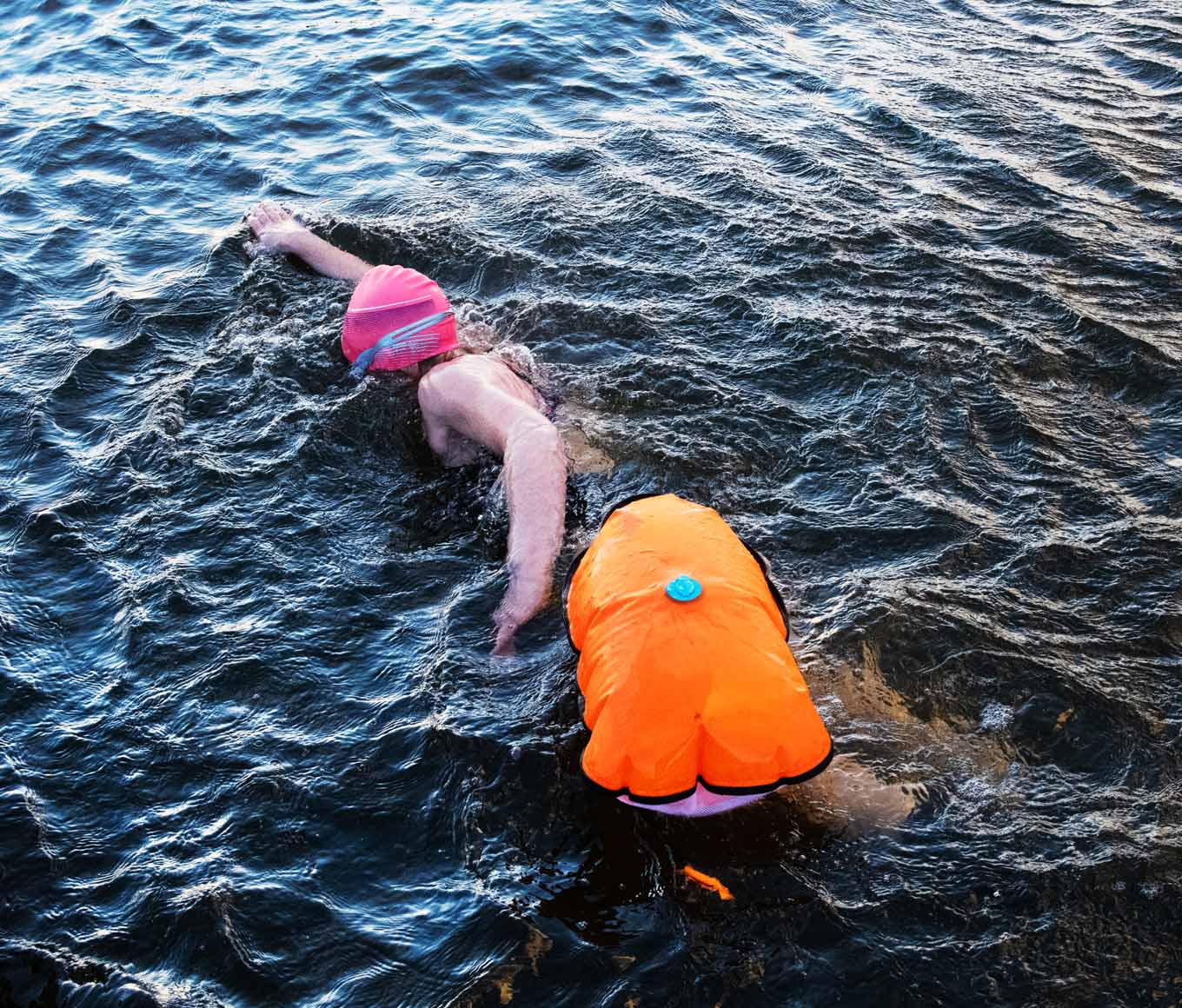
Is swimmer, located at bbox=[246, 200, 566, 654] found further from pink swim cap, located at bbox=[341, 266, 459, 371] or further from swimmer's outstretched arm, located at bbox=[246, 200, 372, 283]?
swimmer's outstretched arm, located at bbox=[246, 200, 372, 283]

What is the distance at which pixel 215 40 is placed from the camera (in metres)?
12.6

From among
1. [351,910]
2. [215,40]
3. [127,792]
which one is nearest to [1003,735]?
[351,910]

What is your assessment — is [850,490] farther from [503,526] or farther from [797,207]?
[797,207]

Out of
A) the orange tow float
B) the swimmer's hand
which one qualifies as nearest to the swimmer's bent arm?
the orange tow float

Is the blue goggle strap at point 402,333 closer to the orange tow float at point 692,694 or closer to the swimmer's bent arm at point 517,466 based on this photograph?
the swimmer's bent arm at point 517,466

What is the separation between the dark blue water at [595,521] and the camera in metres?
3.81

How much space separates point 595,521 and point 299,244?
384 cm

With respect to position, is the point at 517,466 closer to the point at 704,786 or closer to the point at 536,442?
the point at 536,442

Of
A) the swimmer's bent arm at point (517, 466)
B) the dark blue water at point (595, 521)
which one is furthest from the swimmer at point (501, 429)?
the dark blue water at point (595, 521)

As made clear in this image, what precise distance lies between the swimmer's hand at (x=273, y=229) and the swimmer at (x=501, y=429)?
2002 mm

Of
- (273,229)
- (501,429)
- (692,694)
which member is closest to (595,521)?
(501,429)

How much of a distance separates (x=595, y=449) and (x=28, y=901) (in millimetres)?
3518

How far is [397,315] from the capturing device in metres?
6.24

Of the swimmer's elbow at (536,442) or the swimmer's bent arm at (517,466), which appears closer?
the swimmer's bent arm at (517,466)
